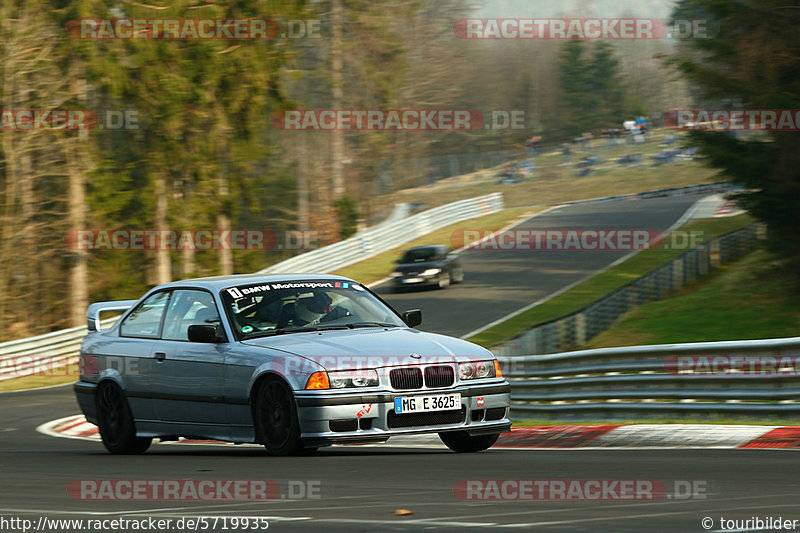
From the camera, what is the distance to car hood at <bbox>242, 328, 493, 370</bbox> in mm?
8469

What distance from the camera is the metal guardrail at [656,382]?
33.8 feet

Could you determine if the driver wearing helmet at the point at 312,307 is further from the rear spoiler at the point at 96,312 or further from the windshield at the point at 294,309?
the rear spoiler at the point at 96,312

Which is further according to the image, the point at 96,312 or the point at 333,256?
the point at 333,256

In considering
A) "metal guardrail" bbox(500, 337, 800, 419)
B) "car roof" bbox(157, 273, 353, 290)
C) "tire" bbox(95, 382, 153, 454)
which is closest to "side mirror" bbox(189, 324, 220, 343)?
→ "car roof" bbox(157, 273, 353, 290)

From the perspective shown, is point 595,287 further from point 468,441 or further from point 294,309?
point 294,309

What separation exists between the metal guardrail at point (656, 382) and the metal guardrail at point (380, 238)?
19964 mm

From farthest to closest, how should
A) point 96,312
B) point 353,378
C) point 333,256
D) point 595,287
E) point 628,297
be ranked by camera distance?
1. point 333,256
2. point 595,287
3. point 628,297
4. point 96,312
5. point 353,378

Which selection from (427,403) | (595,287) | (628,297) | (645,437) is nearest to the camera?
(427,403)

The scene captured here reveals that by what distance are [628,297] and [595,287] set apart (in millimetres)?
6291

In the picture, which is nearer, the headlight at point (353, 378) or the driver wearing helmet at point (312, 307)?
the headlight at point (353, 378)

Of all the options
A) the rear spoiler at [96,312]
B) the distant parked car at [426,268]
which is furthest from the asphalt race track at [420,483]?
the distant parked car at [426,268]

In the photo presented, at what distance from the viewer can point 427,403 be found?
8.55 metres

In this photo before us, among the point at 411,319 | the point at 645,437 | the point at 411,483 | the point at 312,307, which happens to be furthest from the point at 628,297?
the point at 411,483

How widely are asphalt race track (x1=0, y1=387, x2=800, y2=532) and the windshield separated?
3.27ft
